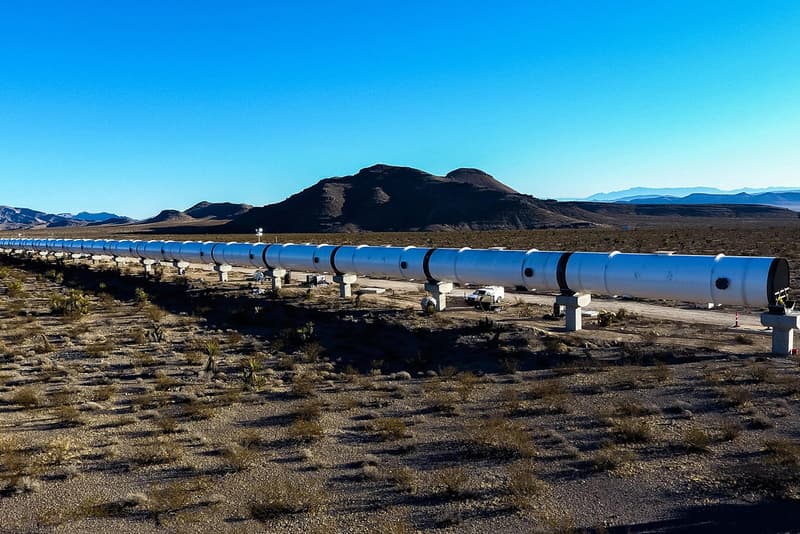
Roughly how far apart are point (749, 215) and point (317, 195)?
13934 cm

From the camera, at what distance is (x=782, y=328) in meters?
13.5

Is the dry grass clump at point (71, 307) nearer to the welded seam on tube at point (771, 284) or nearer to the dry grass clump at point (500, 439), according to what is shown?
the dry grass clump at point (500, 439)

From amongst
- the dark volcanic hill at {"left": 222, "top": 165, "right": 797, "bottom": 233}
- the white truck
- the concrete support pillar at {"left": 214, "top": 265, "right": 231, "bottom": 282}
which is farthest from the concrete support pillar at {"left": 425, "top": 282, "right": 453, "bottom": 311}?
the dark volcanic hill at {"left": 222, "top": 165, "right": 797, "bottom": 233}

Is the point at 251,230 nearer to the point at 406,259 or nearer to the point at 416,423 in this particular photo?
the point at 406,259

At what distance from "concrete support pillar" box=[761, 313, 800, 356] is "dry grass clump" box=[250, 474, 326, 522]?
38.7 ft

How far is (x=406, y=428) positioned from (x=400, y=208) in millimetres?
146781

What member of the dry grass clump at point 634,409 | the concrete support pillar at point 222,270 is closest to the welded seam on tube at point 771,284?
the dry grass clump at point 634,409

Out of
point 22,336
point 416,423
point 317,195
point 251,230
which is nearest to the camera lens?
point 416,423

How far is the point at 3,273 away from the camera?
39.9 metres

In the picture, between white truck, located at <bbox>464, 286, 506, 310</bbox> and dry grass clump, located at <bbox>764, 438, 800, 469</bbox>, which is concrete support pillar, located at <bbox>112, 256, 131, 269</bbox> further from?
dry grass clump, located at <bbox>764, 438, 800, 469</bbox>

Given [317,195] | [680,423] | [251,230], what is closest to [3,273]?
[680,423]

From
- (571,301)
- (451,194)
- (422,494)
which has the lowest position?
(422,494)

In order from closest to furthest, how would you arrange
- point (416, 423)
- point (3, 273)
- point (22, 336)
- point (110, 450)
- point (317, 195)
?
1. point (110, 450)
2. point (416, 423)
3. point (22, 336)
4. point (3, 273)
5. point (317, 195)

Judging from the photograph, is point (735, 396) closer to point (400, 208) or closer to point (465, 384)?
point (465, 384)
